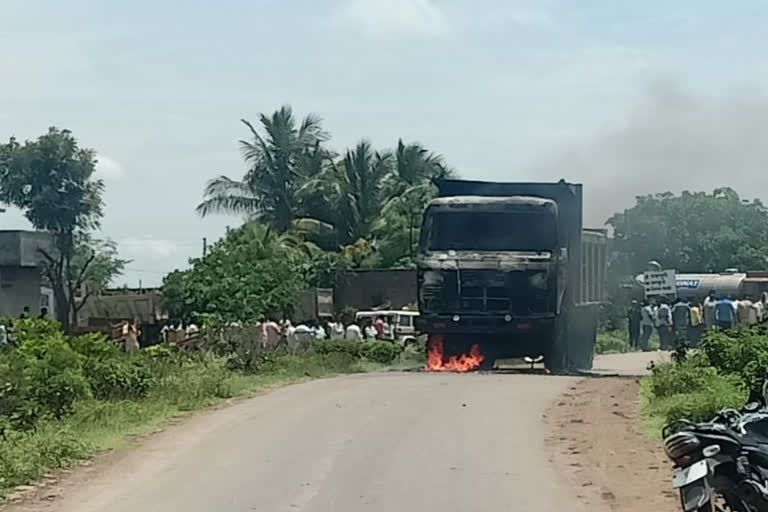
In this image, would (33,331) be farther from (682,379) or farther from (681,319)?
(681,319)

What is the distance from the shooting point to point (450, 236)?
25.8m

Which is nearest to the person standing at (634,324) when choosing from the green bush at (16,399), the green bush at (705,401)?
the green bush at (705,401)

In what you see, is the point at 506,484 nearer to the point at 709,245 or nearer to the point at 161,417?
the point at 161,417

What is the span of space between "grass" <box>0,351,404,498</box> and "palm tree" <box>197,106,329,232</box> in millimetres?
26227

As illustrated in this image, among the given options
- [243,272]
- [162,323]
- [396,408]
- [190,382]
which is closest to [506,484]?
[396,408]

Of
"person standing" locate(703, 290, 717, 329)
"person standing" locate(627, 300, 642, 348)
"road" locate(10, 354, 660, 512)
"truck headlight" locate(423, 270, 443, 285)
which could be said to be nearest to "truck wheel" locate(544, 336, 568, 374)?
"truck headlight" locate(423, 270, 443, 285)

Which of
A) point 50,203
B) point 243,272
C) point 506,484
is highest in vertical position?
point 50,203

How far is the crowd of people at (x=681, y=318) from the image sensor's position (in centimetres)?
3312

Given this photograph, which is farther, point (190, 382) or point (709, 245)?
point (709, 245)

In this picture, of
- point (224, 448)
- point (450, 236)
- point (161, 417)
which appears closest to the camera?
point (224, 448)

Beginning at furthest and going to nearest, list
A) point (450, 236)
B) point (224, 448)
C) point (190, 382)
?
point (450, 236)
point (190, 382)
point (224, 448)

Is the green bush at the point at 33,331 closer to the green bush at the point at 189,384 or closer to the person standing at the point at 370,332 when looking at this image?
the green bush at the point at 189,384

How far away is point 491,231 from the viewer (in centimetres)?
2572

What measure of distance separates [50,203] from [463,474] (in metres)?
37.0
